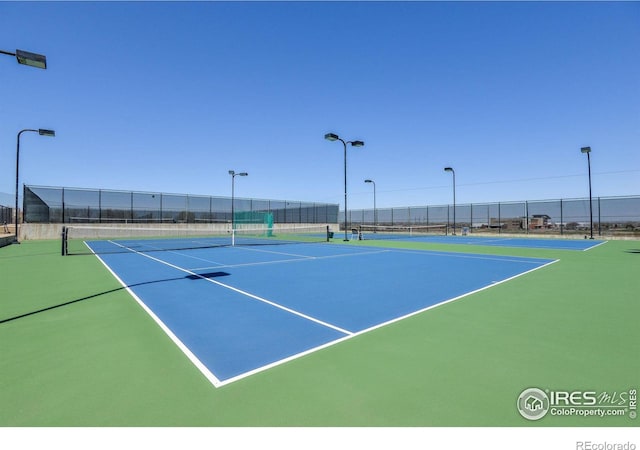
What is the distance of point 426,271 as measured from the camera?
31.1 feet

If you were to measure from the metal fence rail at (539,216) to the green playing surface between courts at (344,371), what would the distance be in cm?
2933

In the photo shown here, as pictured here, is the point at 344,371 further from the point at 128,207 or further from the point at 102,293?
the point at 128,207

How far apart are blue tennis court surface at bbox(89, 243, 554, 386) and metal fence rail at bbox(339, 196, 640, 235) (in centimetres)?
2401

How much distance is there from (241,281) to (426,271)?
5.39 meters

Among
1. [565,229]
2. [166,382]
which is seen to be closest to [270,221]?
[565,229]

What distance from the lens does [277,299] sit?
610 cm

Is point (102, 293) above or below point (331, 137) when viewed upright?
below

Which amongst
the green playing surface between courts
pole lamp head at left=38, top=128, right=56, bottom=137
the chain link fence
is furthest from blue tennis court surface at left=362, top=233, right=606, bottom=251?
the chain link fence

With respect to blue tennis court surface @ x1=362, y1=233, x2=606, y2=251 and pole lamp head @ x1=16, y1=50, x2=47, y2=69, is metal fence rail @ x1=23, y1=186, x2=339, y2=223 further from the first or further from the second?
pole lamp head @ x1=16, y1=50, x2=47, y2=69

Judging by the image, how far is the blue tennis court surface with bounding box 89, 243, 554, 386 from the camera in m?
3.79

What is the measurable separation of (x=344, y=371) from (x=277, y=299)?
3105 mm

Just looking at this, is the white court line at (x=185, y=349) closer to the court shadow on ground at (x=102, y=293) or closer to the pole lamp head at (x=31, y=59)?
the court shadow on ground at (x=102, y=293)

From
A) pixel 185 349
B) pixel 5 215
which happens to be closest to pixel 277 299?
pixel 185 349

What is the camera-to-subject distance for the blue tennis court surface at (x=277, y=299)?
3789 mm
